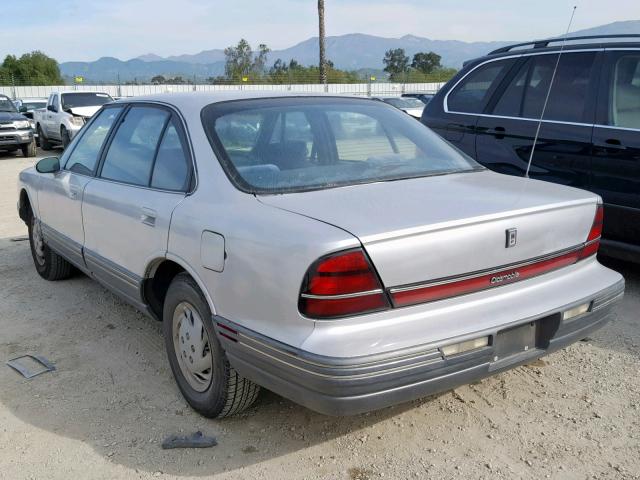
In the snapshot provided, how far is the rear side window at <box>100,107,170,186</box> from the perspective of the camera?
11.8ft

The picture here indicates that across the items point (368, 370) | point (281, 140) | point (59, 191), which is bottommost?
point (368, 370)

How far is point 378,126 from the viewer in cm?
368

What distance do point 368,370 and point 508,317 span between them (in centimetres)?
69

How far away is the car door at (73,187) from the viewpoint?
169 inches

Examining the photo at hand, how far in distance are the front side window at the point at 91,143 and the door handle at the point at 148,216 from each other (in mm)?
1059

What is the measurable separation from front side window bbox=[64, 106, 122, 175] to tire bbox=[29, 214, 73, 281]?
0.98 metres

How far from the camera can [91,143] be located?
4.43m

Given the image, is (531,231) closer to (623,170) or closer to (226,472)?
(226,472)

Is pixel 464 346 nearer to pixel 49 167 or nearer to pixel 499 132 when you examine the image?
pixel 499 132

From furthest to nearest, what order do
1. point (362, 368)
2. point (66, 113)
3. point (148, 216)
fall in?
point (66, 113)
point (148, 216)
point (362, 368)

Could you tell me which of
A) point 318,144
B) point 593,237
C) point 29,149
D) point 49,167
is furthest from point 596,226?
point 29,149

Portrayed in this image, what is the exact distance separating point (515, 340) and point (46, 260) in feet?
13.7

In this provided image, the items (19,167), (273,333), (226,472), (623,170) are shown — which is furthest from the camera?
(19,167)

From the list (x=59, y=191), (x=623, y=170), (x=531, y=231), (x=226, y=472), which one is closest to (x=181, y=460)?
(x=226, y=472)
